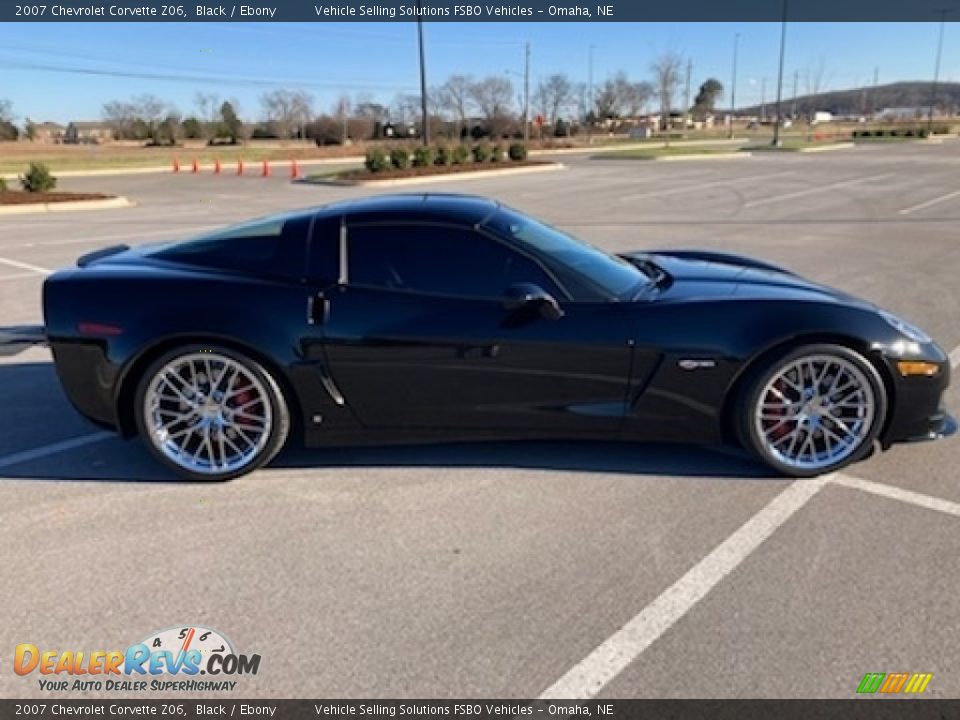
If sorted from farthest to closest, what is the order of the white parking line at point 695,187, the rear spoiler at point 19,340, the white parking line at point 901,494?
the white parking line at point 695,187, the rear spoiler at point 19,340, the white parking line at point 901,494

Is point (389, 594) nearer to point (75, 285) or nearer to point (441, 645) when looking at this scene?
point (441, 645)

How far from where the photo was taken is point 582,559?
286 centimetres

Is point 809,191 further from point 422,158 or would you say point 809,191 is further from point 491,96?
point 491,96

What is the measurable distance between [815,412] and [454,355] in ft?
5.72

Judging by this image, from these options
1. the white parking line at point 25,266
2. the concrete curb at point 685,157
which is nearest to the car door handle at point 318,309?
the white parking line at point 25,266

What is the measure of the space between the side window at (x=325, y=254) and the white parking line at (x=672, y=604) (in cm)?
203

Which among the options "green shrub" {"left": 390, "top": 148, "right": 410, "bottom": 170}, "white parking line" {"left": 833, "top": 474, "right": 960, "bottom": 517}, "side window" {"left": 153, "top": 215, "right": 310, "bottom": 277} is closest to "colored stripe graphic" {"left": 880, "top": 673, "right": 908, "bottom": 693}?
"white parking line" {"left": 833, "top": 474, "right": 960, "bottom": 517}

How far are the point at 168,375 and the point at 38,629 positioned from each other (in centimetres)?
130

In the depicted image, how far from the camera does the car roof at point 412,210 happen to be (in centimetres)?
357

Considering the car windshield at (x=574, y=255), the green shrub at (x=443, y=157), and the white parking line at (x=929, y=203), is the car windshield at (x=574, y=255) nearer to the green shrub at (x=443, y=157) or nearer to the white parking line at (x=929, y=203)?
the white parking line at (x=929, y=203)

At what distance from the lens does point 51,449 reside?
3.91 m

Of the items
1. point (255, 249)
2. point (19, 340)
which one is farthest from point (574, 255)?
point (19, 340)

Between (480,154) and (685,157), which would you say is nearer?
(480,154)

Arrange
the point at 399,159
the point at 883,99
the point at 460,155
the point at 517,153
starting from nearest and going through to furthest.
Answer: the point at 399,159 → the point at 460,155 → the point at 517,153 → the point at 883,99
